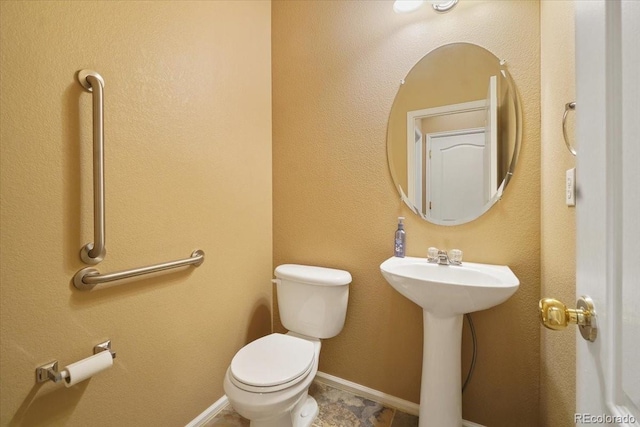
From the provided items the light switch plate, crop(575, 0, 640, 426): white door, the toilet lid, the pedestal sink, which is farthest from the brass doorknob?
the toilet lid

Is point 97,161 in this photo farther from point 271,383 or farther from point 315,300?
point 315,300

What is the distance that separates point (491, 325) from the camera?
1.29 meters

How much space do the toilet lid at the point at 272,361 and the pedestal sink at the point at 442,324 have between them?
0.53 metres

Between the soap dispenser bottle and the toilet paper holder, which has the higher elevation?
the soap dispenser bottle

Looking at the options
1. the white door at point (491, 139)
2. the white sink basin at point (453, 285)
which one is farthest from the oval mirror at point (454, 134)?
the white sink basin at point (453, 285)

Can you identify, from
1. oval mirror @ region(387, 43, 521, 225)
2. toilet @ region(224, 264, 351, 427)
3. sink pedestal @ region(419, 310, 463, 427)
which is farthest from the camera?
oval mirror @ region(387, 43, 521, 225)

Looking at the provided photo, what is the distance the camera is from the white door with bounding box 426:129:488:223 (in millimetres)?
1325

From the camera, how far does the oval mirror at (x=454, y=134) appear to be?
4.18ft

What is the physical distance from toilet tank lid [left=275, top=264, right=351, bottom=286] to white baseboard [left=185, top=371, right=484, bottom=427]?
686mm

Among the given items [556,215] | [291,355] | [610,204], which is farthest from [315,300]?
[610,204]

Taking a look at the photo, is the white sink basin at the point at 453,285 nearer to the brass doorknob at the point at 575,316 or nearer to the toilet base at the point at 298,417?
the brass doorknob at the point at 575,316

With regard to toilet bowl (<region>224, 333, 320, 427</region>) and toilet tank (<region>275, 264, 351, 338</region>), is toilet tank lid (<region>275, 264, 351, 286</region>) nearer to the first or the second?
toilet tank (<region>275, 264, 351, 338</region>)

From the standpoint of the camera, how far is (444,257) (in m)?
1.29

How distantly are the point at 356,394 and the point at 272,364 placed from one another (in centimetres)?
75
